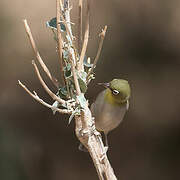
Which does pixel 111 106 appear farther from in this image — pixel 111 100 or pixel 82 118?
pixel 82 118

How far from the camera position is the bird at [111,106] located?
1347mm

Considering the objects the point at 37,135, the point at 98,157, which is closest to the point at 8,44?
the point at 37,135

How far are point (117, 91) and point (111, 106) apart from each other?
123mm

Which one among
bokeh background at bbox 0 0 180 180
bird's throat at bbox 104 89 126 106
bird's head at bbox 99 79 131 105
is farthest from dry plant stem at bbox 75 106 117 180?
bokeh background at bbox 0 0 180 180

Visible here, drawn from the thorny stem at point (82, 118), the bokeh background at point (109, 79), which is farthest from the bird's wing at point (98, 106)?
the bokeh background at point (109, 79)

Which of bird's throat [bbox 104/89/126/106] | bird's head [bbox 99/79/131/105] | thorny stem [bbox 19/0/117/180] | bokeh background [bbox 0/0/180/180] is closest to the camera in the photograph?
thorny stem [bbox 19/0/117/180]

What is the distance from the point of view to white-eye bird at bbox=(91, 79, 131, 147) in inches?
53.0

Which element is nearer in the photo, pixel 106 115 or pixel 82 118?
pixel 82 118

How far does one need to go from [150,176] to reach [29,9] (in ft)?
5.12

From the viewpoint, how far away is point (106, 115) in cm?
139

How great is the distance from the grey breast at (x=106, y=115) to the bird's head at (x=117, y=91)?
2 centimetres

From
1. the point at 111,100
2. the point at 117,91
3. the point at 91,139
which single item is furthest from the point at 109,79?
the point at 91,139

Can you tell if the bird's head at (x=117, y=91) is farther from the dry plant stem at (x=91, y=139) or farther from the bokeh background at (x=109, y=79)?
the bokeh background at (x=109, y=79)

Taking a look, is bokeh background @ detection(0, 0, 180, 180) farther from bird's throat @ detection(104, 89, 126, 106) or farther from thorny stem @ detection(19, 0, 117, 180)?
thorny stem @ detection(19, 0, 117, 180)
